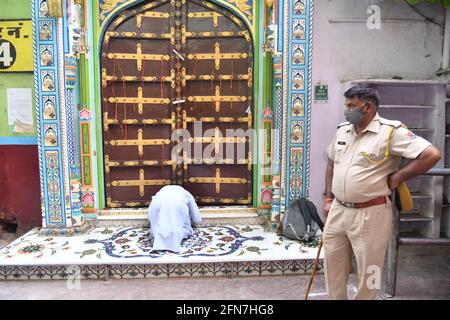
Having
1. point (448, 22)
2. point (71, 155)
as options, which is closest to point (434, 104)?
point (448, 22)

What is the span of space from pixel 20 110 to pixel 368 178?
398 cm

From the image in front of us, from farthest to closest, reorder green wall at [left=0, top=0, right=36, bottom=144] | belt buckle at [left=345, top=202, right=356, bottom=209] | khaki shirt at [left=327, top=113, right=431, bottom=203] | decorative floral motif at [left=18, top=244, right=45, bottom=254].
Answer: green wall at [left=0, top=0, right=36, bottom=144]
decorative floral motif at [left=18, top=244, right=45, bottom=254]
belt buckle at [left=345, top=202, right=356, bottom=209]
khaki shirt at [left=327, top=113, right=431, bottom=203]

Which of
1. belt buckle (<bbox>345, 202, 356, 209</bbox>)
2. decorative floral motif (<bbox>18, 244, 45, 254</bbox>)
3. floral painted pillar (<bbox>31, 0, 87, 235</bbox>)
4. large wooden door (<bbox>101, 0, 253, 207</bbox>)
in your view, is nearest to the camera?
belt buckle (<bbox>345, 202, 356, 209</bbox>)

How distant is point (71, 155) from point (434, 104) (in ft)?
13.6

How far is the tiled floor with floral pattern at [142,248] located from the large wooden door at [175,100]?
25.3 inches

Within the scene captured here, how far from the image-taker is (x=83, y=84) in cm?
450

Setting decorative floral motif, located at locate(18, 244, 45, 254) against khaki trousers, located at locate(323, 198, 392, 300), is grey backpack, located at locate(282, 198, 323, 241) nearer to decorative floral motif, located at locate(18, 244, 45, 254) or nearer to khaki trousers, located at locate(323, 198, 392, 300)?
khaki trousers, located at locate(323, 198, 392, 300)

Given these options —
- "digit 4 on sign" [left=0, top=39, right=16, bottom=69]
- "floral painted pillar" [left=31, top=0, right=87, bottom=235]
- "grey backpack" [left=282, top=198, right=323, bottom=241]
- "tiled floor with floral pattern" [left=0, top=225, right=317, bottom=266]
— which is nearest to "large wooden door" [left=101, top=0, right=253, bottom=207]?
"floral painted pillar" [left=31, top=0, right=87, bottom=235]

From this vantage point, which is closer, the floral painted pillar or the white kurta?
the white kurta

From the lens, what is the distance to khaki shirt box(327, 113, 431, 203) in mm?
2328

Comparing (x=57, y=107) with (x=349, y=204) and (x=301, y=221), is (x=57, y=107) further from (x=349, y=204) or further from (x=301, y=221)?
(x=349, y=204)

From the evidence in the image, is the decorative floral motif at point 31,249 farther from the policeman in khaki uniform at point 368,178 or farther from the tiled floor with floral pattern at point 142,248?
the policeman in khaki uniform at point 368,178

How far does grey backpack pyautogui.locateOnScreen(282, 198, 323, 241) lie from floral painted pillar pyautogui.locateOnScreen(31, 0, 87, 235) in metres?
2.27

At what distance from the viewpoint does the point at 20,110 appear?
4.63 m
